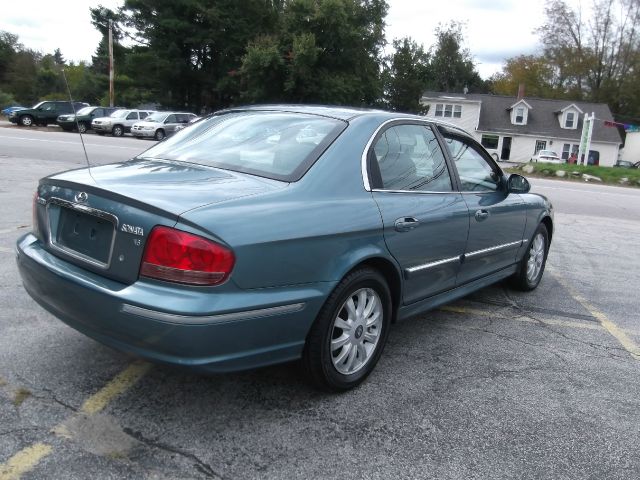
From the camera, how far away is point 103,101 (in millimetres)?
53062

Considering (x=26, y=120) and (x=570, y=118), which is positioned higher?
(x=570, y=118)

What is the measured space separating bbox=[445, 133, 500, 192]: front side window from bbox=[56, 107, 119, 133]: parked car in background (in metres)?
28.9

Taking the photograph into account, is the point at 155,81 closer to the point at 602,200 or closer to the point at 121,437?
the point at 602,200

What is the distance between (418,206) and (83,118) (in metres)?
31.2

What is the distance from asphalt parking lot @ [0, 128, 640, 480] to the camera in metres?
2.60

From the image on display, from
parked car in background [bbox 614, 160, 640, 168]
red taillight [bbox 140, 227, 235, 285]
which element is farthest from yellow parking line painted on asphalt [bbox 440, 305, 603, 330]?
parked car in background [bbox 614, 160, 640, 168]

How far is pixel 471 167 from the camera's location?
14.9 feet

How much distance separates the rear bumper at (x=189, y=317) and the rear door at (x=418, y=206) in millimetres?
730

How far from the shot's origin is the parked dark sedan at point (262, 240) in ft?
8.39

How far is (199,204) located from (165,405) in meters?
1.13

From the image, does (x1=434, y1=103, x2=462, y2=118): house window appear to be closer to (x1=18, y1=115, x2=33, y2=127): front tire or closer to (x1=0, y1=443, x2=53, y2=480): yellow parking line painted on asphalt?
(x1=18, y1=115, x2=33, y2=127): front tire

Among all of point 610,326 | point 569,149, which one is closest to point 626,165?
point 569,149

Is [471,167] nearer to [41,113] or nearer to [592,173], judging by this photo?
[592,173]

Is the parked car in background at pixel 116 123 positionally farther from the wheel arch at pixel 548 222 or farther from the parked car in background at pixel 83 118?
the wheel arch at pixel 548 222
